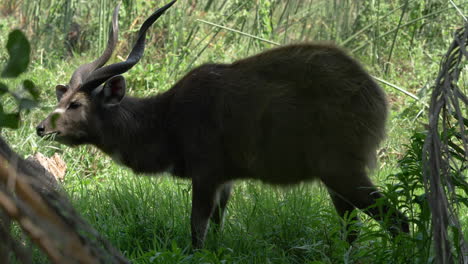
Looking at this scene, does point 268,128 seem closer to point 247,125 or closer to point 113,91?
point 247,125

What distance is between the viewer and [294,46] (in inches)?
199


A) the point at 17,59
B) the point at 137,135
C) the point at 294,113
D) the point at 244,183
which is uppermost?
the point at 17,59

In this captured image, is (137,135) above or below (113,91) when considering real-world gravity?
below

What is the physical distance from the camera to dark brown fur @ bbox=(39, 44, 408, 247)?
15.3ft

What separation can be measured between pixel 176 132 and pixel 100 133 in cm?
74

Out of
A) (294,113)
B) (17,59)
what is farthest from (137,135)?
(17,59)

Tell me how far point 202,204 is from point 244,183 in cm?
137

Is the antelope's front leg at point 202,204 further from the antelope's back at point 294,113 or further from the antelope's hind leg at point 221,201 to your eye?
the antelope's back at point 294,113

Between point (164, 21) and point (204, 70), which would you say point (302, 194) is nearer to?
point (204, 70)

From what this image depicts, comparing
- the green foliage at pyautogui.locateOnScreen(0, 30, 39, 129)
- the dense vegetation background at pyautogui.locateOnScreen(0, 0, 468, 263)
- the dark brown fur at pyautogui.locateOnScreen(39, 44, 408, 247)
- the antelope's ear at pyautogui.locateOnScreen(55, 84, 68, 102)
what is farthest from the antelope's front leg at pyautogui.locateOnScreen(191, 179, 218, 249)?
the green foliage at pyautogui.locateOnScreen(0, 30, 39, 129)

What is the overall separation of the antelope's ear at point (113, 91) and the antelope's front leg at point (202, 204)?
1117 millimetres

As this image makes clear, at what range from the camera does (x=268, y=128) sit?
16.0ft

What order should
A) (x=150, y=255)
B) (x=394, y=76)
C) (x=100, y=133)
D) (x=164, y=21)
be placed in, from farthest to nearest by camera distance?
(x=164, y=21)
(x=394, y=76)
(x=100, y=133)
(x=150, y=255)

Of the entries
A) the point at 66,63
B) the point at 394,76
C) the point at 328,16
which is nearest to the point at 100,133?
the point at 328,16
